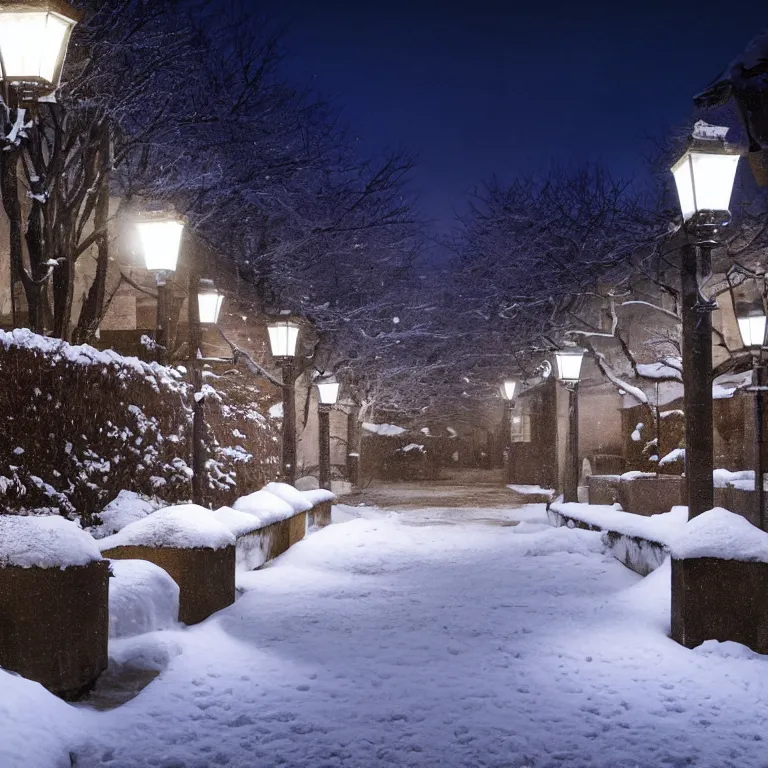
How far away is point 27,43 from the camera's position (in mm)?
4695

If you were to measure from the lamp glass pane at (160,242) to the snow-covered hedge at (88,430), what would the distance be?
55.5 inches

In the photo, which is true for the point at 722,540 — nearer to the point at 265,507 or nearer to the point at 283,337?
the point at 265,507

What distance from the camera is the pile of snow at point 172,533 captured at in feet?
23.7

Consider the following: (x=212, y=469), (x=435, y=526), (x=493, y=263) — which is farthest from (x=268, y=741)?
(x=493, y=263)

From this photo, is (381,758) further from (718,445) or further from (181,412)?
(718,445)

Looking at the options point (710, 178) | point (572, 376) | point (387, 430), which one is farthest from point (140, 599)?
point (387, 430)

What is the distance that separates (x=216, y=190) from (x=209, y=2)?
408 centimetres

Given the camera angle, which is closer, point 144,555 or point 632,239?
point 144,555

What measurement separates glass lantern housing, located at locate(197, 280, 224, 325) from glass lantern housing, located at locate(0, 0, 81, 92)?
5.80m

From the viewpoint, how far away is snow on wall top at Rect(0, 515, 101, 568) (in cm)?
471

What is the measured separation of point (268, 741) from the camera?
4344 millimetres

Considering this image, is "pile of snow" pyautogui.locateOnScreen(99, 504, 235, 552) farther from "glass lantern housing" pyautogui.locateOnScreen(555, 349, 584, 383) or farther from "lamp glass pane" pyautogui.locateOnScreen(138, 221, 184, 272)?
"glass lantern housing" pyautogui.locateOnScreen(555, 349, 584, 383)

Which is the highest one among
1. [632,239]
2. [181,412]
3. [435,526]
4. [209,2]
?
[209,2]

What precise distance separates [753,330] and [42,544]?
9.91 metres
